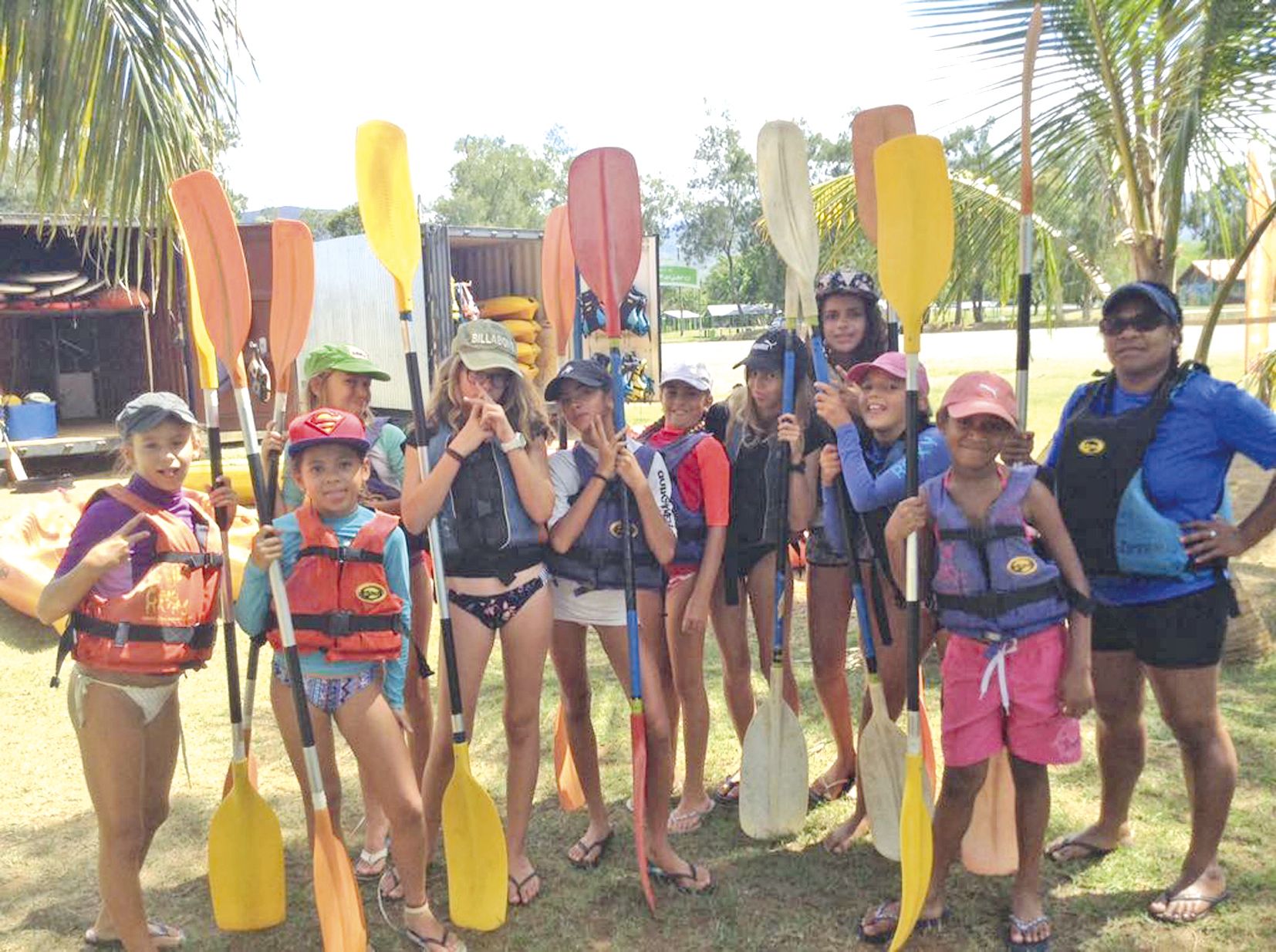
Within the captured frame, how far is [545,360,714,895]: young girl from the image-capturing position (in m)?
3.07

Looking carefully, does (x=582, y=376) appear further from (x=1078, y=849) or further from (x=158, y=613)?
(x=1078, y=849)

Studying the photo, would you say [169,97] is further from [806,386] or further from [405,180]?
[806,386]

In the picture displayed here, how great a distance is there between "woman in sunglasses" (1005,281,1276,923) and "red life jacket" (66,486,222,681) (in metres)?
2.34

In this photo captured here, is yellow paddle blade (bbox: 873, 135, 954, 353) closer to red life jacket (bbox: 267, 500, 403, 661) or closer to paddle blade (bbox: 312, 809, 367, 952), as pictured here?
red life jacket (bbox: 267, 500, 403, 661)

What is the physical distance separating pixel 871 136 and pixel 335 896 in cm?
291

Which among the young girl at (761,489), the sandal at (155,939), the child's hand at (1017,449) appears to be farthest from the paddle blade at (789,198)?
the sandal at (155,939)

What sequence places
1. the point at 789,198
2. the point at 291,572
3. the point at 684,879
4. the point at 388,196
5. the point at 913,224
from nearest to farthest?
the point at 291,572 < the point at 913,224 < the point at 388,196 < the point at 684,879 < the point at 789,198

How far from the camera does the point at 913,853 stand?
9.14 feet

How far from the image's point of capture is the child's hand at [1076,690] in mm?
2648

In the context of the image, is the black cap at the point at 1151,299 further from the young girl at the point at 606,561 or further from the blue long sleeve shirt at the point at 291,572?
the blue long sleeve shirt at the point at 291,572

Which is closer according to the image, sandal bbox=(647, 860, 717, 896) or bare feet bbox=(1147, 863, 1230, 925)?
bare feet bbox=(1147, 863, 1230, 925)

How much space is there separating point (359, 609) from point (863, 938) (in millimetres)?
1725

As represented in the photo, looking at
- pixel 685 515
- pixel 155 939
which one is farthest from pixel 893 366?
pixel 155 939

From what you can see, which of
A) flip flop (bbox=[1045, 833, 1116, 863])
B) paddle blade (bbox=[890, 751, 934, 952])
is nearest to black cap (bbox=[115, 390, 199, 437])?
paddle blade (bbox=[890, 751, 934, 952])
